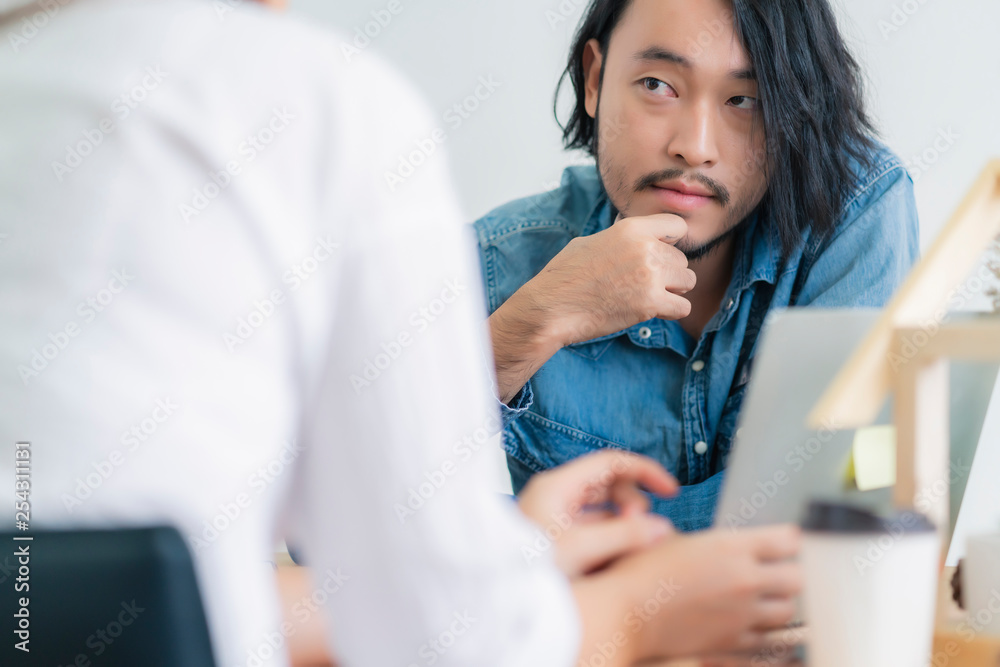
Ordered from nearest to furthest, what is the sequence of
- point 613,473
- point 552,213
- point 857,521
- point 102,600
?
1. point 102,600
2. point 857,521
3. point 613,473
4. point 552,213

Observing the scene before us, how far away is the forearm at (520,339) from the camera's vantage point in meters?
→ 1.26

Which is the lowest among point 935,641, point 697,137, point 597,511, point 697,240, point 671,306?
point 935,641

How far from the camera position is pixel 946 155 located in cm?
223

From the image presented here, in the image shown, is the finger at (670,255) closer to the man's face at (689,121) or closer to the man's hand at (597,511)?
the man's face at (689,121)

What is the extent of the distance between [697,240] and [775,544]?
0.82m

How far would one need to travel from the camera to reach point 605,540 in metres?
0.60

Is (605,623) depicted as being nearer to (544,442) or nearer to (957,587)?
(957,587)

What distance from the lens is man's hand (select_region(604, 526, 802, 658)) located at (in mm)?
535

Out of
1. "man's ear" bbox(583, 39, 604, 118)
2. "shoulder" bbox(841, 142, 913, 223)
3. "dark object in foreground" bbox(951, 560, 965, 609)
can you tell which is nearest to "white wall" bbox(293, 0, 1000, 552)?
"man's ear" bbox(583, 39, 604, 118)

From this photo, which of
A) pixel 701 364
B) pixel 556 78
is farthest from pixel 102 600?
pixel 556 78

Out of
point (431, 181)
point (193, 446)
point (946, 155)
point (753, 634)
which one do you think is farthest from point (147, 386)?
point (946, 155)

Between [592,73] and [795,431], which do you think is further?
[592,73]

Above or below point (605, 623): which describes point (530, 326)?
above

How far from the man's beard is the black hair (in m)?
0.05
